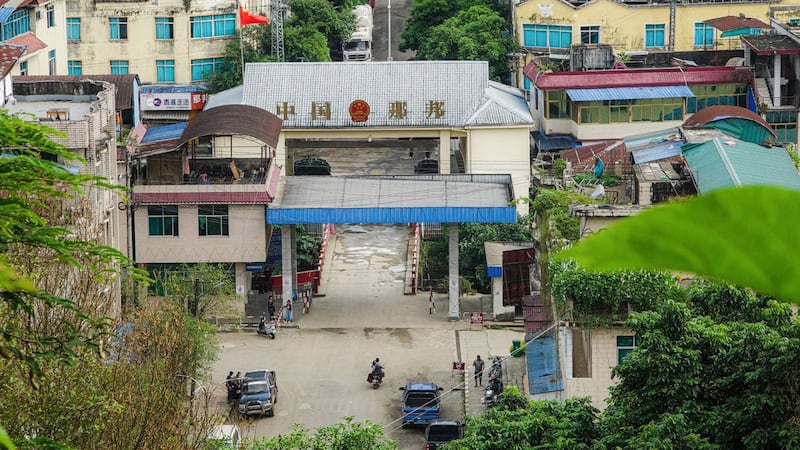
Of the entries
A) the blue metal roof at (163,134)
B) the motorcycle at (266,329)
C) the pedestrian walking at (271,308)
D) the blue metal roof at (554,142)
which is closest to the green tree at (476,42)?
the blue metal roof at (554,142)

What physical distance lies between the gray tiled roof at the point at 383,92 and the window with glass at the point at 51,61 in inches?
272

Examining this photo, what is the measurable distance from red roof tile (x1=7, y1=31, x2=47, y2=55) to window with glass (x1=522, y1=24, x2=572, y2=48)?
18646 mm

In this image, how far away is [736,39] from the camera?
50562mm

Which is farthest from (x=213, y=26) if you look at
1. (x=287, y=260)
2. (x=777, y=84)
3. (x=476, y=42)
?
(x=777, y=84)

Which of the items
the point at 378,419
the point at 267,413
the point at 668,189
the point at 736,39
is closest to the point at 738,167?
the point at 668,189

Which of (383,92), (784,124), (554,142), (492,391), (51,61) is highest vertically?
(51,61)

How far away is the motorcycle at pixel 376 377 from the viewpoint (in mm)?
30234

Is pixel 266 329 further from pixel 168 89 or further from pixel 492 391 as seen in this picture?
pixel 168 89

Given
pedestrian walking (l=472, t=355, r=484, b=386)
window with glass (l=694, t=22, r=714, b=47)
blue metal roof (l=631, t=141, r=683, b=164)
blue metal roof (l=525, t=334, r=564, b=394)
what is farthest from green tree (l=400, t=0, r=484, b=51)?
blue metal roof (l=525, t=334, r=564, b=394)

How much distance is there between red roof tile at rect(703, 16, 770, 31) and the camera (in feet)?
155

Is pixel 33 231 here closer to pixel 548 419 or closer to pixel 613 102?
pixel 548 419

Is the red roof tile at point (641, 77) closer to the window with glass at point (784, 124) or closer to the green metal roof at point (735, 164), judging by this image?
the window with glass at point (784, 124)

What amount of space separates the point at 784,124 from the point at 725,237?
143ft

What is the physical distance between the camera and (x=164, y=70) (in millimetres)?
49844
